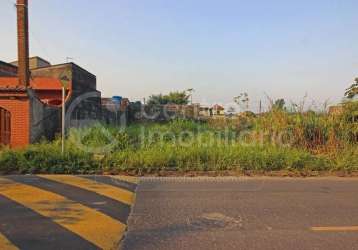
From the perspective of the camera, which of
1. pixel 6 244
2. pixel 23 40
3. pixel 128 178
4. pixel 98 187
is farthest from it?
pixel 23 40

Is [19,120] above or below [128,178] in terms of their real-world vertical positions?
above

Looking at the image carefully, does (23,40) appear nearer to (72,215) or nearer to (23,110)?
(23,110)

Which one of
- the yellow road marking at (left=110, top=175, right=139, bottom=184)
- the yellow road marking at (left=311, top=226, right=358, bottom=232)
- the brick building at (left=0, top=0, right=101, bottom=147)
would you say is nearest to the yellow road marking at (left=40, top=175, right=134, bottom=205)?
the yellow road marking at (left=110, top=175, right=139, bottom=184)

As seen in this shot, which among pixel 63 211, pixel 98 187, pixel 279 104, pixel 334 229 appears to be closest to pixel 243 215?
pixel 334 229

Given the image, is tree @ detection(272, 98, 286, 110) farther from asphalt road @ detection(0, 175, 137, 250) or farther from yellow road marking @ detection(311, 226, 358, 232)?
yellow road marking @ detection(311, 226, 358, 232)

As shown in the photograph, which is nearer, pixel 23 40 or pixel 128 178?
pixel 128 178

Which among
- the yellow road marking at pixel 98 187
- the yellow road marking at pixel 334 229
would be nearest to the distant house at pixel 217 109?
the yellow road marking at pixel 98 187

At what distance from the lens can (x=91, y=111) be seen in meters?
24.1

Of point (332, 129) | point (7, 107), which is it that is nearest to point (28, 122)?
point (7, 107)

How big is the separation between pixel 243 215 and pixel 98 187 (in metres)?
3.58

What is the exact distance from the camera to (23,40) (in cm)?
1488

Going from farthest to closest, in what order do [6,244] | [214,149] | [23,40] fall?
[23,40]
[214,149]
[6,244]

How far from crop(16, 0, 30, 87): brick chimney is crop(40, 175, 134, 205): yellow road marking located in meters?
6.71

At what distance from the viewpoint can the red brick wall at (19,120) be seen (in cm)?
1411
